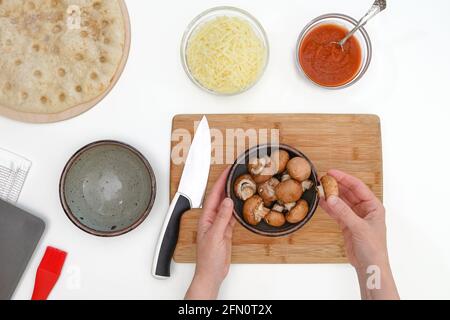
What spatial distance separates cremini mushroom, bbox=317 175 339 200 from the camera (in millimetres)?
863

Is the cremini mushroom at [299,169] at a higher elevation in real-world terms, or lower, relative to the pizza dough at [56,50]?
lower

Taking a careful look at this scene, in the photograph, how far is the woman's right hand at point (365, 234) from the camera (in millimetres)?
890

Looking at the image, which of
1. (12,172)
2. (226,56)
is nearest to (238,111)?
(226,56)

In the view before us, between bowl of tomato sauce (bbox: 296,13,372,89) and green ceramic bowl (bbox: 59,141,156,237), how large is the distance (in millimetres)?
458

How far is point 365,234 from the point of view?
90cm

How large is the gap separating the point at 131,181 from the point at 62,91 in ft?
0.89

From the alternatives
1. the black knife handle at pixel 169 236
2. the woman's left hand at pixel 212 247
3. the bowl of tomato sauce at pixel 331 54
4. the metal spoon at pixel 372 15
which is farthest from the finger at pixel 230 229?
the metal spoon at pixel 372 15

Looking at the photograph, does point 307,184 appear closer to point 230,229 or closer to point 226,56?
point 230,229

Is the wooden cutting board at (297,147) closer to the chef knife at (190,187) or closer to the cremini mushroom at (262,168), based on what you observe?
the chef knife at (190,187)

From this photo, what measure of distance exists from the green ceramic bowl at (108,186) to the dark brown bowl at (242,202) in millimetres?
193

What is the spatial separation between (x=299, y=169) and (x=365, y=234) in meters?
0.23

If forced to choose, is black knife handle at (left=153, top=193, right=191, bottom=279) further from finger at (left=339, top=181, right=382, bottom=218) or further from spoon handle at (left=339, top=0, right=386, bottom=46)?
spoon handle at (left=339, top=0, right=386, bottom=46)

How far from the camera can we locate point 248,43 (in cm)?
94

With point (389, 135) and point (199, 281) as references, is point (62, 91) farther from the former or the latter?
point (389, 135)
